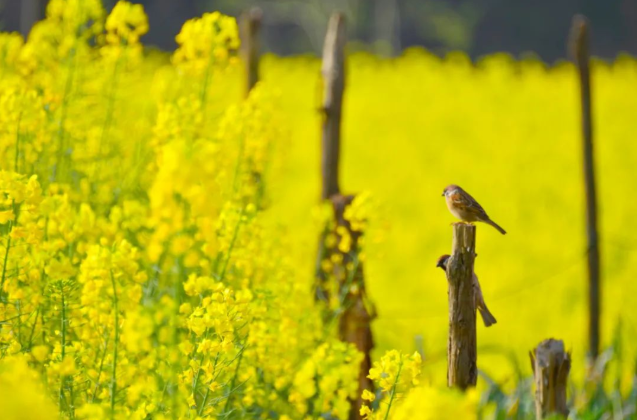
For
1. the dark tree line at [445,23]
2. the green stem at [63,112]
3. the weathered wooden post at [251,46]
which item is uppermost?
the dark tree line at [445,23]

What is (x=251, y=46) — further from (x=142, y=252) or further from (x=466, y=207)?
(x=466, y=207)

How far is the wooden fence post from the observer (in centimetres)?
239

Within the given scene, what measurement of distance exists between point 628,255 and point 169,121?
506cm

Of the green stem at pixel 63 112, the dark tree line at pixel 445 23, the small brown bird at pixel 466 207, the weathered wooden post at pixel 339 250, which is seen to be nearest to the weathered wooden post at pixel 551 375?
the weathered wooden post at pixel 339 250

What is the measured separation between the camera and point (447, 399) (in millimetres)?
1633

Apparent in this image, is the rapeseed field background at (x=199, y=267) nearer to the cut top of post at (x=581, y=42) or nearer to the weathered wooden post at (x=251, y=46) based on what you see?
the weathered wooden post at (x=251, y=46)

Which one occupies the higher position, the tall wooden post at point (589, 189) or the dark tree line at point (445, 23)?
the dark tree line at point (445, 23)

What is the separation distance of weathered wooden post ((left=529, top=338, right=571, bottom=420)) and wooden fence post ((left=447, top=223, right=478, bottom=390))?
80cm

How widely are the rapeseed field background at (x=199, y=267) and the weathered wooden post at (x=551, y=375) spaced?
10.9 inches

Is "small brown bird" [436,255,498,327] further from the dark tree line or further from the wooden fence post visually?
the dark tree line

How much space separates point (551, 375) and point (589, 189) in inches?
96.4

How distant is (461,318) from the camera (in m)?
2.41

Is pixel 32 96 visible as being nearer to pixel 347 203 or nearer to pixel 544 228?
pixel 347 203

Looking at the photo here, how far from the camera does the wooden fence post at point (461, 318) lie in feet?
7.83
